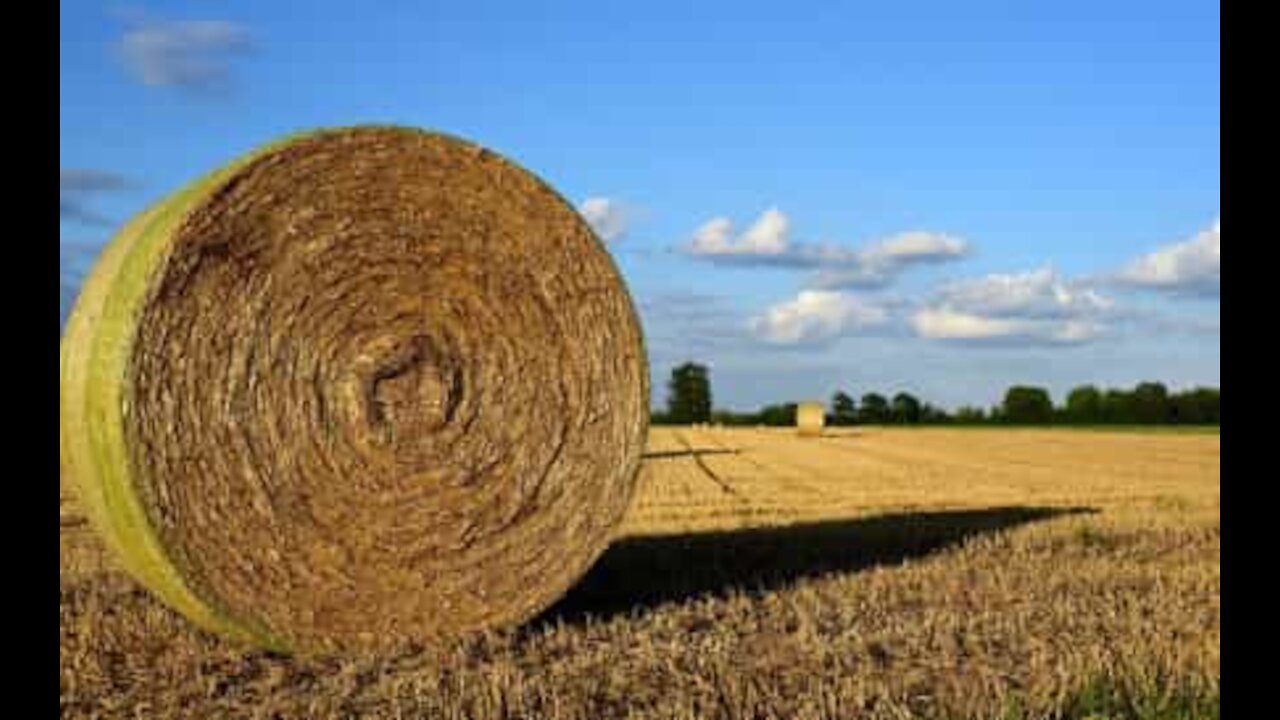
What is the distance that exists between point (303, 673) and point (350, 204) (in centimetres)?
203

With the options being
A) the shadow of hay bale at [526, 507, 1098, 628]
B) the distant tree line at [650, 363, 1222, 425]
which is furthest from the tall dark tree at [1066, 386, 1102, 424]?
the shadow of hay bale at [526, 507, 1098, 628]

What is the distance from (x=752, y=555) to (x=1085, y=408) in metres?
49.5

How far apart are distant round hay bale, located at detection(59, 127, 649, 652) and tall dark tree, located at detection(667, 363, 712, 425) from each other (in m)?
51.9

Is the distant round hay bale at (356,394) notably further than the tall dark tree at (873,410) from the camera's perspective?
No

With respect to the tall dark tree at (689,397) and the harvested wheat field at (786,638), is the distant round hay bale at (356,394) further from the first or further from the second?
the tall dark tree at (689,397)

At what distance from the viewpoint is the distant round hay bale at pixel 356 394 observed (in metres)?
5.45

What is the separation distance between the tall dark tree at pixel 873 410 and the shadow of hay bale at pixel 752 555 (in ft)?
149

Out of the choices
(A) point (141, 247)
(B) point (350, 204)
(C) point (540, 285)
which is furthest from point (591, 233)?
(A) point (141, 247)

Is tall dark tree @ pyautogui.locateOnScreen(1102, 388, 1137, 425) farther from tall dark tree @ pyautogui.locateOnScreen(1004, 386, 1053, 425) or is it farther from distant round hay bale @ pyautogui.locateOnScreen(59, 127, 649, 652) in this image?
distant round hay bale @ pyautogui.locateOnScreen(59, 127, 649, 652)

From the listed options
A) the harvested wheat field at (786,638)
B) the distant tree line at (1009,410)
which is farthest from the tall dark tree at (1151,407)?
the harvested wheat field at (786,638)

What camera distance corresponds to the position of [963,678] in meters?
5.32

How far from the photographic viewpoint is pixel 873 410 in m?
56.7

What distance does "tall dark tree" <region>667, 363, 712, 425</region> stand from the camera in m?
58.3

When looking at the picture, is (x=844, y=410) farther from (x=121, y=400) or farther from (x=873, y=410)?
(x=121, y=400)
